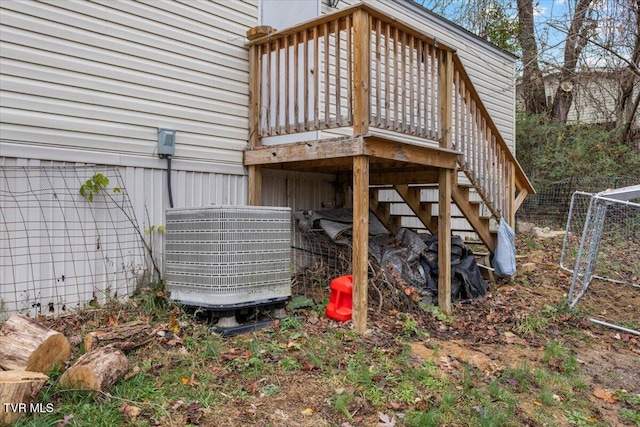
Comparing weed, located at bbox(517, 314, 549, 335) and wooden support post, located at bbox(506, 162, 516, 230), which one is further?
wooden support post, located at bbox(506, 162, 516, 230)

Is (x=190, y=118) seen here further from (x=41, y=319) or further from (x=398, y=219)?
(x=398, y=219)

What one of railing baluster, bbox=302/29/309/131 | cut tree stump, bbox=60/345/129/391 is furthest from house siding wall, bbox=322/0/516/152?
cut tree stump, bbox=60/345/129/391

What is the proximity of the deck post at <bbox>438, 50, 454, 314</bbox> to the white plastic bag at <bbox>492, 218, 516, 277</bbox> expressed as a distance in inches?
47.3

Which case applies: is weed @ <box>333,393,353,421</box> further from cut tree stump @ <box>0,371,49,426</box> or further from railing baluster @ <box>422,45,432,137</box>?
railing baluster @ <box>422,45,432,137</box>

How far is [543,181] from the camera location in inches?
435

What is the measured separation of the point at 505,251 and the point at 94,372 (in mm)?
4892

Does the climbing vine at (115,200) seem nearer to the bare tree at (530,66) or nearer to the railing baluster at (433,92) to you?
the railing baluster at (433,92)

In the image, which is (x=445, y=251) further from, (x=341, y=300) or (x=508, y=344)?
(x=341, y=300)

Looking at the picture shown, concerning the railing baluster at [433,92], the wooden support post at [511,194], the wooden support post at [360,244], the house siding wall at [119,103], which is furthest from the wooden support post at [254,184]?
the wooden support post at [511,194]

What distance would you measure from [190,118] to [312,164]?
136 centimetres

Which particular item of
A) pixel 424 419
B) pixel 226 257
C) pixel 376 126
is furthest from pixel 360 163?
pixel 424 419

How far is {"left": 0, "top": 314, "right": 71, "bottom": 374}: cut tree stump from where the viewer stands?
2.52m

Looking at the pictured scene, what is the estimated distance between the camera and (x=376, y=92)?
4.16 metres

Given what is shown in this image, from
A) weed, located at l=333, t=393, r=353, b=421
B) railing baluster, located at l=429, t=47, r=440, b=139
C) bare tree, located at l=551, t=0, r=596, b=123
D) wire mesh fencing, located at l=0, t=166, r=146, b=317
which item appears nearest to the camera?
weed, located at l=333, t=393, r=353, b=421
